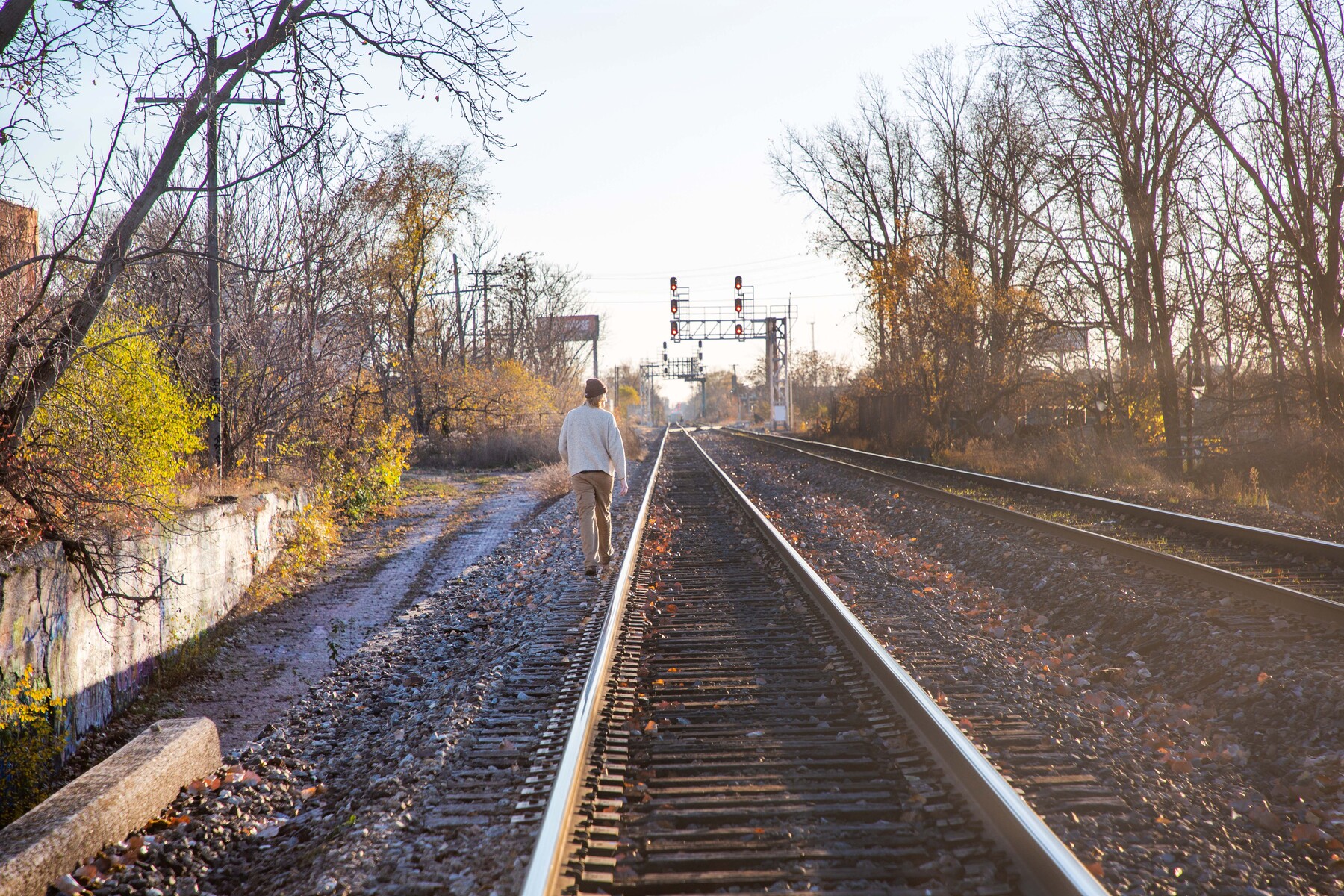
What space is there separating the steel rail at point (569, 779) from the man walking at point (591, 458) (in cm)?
218

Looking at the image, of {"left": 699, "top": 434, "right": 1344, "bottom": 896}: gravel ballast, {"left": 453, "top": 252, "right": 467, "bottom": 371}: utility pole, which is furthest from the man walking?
{"left": 453, "top": 252, "right": 467, "bottom": 371}: utility pole

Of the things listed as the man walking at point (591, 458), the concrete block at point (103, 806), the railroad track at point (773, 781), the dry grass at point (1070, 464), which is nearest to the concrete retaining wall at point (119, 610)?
the concrete block at point (103, 806)

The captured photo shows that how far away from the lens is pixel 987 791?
3385 millimetres

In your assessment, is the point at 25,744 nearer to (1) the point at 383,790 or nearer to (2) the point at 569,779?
(1) the point at 383,790

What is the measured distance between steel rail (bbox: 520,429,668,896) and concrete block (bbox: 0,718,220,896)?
71.5 inches

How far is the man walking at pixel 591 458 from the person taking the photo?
27.3ft

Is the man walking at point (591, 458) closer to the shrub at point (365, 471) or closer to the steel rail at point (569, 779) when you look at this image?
the steel rail at point (569, 779)

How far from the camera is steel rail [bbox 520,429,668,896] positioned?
9.62 feet

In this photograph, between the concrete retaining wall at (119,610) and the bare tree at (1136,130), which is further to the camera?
the bare tree at (1136,130)

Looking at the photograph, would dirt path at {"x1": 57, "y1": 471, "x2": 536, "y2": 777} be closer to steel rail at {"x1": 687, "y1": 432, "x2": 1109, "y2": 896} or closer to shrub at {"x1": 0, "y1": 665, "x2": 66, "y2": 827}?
shrub at {"x1": 0, "y1": 665, "x2": 66, "y2": 827}

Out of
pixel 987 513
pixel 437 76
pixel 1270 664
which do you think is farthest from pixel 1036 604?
pixel 437 76

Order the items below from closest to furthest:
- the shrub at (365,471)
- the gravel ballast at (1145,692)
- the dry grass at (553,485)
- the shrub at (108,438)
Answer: the gravel ballast at (1145,692) → the shrub at (108,438) → the shrub at (365,471) → the dry grass at (553,485)

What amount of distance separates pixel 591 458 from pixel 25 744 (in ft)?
15.5

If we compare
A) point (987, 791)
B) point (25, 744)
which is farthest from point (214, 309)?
point (987, 791)
